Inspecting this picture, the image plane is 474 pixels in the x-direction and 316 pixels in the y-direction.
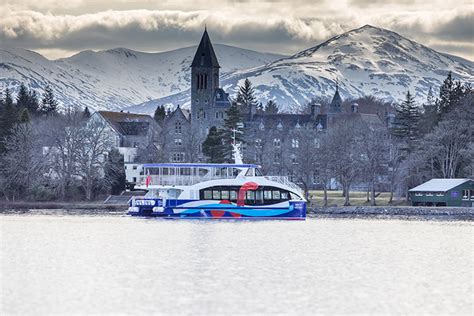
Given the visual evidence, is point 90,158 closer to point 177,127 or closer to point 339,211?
point 339,211

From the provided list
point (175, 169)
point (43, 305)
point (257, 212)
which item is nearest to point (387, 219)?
point (257, 212)

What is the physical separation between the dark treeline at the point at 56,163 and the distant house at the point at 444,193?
33.4 metres

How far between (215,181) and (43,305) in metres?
48.4

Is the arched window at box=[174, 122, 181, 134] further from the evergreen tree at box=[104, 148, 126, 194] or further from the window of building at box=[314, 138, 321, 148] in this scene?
the evergreen tree at box=[104, 148, 126, 194]

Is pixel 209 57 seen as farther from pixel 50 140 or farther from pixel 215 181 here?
pixel 215 181

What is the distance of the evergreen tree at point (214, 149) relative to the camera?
123500mm

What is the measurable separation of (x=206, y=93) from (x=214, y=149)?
4726 centimetres

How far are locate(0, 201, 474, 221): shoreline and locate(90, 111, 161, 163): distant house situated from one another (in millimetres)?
38963

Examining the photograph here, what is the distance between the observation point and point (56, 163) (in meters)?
112

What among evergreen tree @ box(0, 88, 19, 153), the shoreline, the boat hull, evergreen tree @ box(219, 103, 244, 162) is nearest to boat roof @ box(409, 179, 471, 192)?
the shoreline

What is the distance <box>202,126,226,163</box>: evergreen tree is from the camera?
123500 millimetres

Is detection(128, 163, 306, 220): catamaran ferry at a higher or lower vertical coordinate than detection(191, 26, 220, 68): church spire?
lower

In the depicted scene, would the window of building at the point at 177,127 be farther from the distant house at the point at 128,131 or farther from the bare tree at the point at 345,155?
the bare tree at the point at 345,155

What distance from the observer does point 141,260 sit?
5066 centimetres
